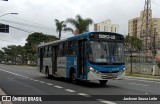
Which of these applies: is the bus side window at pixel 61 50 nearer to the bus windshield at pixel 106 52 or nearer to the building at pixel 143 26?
the bus windshield at pixel 106 52

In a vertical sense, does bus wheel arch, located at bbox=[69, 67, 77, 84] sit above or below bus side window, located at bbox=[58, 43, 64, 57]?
below

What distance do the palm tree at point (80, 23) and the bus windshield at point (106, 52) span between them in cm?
3701

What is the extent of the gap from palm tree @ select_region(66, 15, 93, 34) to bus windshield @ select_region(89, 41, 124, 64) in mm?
37013

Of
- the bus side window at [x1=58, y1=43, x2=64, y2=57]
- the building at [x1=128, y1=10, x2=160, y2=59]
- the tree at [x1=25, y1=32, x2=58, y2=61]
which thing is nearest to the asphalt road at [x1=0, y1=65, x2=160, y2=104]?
the bus side window at [x1=58, y1=43, x2=64, y2=57]

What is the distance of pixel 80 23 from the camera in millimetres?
57094

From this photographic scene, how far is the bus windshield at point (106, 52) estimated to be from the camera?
63.9 ft

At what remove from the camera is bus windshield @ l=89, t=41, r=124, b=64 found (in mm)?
19469

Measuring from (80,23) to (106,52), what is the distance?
124 feet

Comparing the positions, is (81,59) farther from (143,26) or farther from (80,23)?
(143,26)

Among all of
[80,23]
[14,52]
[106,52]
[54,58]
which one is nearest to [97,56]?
[106,52]

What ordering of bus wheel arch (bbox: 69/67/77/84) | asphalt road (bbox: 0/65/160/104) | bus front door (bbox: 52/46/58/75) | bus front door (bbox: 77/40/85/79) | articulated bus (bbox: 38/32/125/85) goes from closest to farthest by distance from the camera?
asphalt road (bbox: 0/65/160/104), articulated bus (bbox: 38/32/125/85), bus front door (bbox: 77/40/85/79), bus wheel arch (bbox: 69/67/77/84), bus front door (bbox: 52/46/58/75)

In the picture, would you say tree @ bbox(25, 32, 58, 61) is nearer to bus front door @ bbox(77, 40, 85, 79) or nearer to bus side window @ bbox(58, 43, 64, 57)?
bus side window @ bbox(58, 43, 64, 57)

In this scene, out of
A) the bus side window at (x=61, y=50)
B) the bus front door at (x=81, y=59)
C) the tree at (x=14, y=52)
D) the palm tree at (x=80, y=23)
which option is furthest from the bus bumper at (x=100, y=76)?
the tree at (x=14, y=52)

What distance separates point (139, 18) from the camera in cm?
9831
